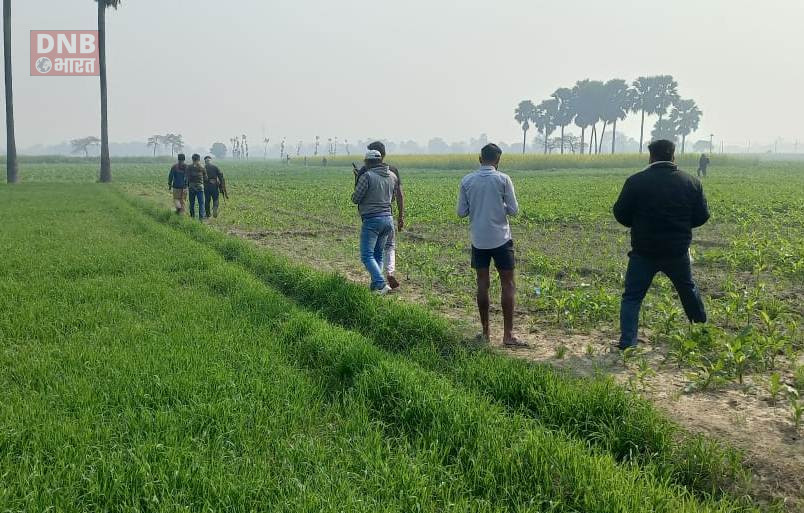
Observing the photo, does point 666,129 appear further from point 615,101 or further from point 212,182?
point 212,182

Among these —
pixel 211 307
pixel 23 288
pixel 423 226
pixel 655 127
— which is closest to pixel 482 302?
pixel 211 307

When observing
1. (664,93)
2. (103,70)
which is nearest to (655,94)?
(664,93)

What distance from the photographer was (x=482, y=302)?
6000 mm

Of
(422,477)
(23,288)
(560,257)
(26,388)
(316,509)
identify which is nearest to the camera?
(316,509)

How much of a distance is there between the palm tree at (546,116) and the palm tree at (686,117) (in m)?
A: 27.8


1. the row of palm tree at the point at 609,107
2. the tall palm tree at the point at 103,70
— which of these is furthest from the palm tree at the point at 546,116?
the tall palm tree at the point at 103,70

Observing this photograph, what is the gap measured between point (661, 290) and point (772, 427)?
4478 millimetres

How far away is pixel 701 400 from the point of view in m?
4.42

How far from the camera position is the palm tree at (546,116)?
133m

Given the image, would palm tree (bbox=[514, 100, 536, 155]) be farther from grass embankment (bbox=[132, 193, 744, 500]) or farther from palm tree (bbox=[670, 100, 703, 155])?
grass embankment (bbox=[132, 193, 744, 500])

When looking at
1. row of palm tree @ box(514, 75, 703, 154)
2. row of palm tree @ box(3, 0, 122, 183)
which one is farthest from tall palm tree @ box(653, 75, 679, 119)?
row of palm tree @ box(3, 0, 122, 183)

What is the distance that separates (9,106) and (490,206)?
42.8 meters

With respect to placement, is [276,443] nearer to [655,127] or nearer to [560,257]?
[560,257]

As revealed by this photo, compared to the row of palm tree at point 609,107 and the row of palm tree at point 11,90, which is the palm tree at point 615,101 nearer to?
the row of palm tree at point 609,107
